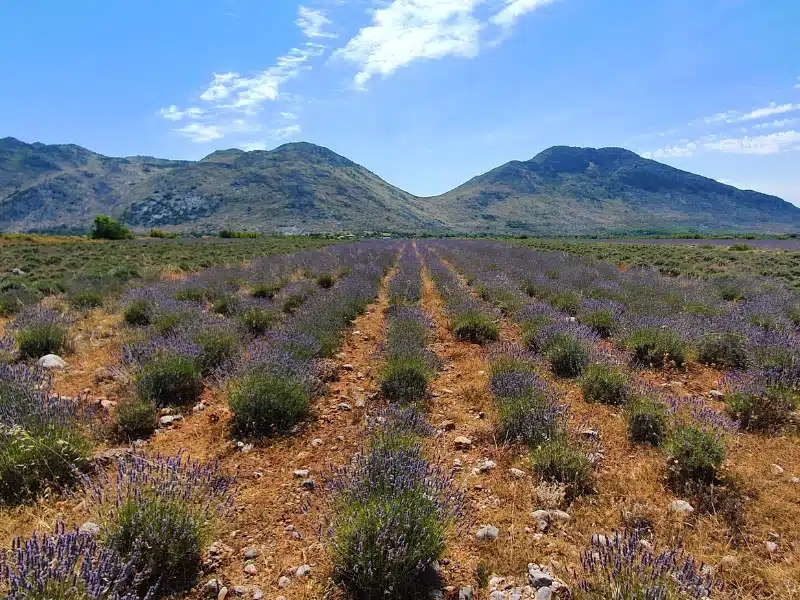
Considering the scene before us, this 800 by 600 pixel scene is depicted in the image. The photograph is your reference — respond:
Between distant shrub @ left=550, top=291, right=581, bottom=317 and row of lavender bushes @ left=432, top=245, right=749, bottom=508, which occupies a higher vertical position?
distant shrub @ left=550, top=291, right=581, bottom=317

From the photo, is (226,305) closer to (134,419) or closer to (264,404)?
(134,419)

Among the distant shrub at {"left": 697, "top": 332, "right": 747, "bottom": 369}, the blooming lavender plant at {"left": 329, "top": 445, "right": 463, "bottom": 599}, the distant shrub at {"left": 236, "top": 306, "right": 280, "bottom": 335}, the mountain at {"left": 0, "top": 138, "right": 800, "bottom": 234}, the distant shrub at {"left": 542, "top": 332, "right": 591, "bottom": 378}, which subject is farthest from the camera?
the mountain at {"left": 0, "top": 138, "right": 800, "bottom": 234}

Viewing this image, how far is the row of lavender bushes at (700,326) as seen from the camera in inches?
171

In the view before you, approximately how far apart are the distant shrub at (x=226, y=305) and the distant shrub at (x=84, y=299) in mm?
3151

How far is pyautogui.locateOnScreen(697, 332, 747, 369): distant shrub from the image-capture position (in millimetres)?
5859

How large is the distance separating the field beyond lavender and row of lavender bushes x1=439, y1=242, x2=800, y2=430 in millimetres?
42

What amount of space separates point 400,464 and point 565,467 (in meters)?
1.46

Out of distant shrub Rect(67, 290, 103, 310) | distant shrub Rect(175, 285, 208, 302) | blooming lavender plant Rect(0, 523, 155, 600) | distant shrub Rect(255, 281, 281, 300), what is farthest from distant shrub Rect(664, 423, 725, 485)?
distant shrub Rect(67, 290, 103, 310)

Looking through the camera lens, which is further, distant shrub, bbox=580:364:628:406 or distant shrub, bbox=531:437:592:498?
distant shrub, bbox=580:364:628:406

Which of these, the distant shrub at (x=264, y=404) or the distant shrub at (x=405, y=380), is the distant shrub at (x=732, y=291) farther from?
the distant shrub at (x=264, y=404)

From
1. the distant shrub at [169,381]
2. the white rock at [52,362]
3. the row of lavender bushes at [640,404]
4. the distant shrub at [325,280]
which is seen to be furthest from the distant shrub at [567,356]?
the distant shrub at [325,280]

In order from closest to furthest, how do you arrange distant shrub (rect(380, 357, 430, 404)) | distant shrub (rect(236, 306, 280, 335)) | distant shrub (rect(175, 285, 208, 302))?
1. distant shrub (rect(380, 357, 430, 404))
2. distant shrub (rect(236, 306, 280, 335))
3. distant shrub (rect(175, 285, 208, 302))

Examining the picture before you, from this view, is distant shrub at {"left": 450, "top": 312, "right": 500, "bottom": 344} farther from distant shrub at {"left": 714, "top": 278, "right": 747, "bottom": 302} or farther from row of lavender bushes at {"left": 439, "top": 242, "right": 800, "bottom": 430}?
distant shrub at {"left": 714, "top": 278, "right": 747, "bottom": 302}

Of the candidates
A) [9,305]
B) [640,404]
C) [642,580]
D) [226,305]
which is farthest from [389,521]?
[9,305]
